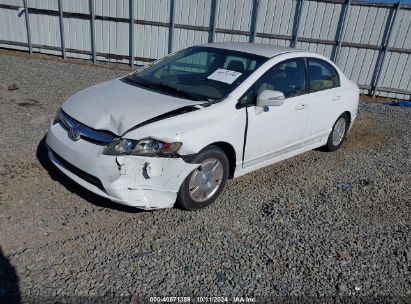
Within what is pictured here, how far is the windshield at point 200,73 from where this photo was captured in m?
3.94

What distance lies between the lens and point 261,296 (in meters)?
2.78

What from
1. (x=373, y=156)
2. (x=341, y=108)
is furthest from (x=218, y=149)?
(x=373, y=156)

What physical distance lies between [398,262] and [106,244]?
256 cm

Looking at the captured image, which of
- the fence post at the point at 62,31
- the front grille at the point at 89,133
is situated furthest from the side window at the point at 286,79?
the fence post at the point at 62,31

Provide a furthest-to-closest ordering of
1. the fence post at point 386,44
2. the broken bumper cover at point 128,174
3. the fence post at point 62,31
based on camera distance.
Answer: the fence post at point 62,31 < the fence post at point 386,44 < the broken bumper cover at point 128,174

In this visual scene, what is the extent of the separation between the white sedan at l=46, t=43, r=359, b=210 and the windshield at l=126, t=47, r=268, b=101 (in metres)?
0.01

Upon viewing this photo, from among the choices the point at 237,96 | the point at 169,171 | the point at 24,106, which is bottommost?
the point at 24,106

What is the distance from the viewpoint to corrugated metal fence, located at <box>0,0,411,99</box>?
9570mm

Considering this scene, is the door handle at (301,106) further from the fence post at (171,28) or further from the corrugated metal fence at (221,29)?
the fence post at (171,28)

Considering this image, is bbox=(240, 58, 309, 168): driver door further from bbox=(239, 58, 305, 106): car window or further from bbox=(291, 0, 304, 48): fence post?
bbox=(291, 0, 304, 48): fence post

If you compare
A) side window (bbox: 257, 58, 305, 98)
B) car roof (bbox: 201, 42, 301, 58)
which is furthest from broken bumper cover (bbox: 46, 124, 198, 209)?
car roof (bbox: 201, 42, 301, 58)

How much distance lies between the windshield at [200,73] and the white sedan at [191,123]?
0.01 m

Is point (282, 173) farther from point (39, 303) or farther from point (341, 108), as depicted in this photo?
point (39, 303)

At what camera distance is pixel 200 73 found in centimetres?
428
